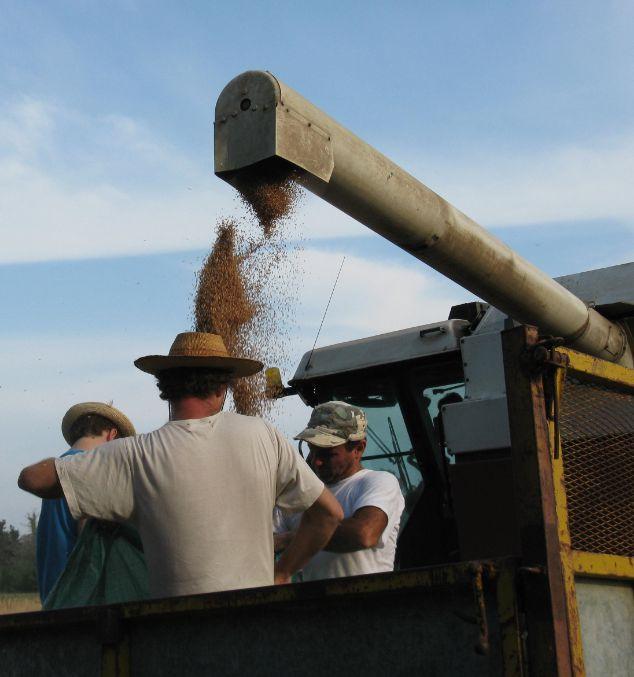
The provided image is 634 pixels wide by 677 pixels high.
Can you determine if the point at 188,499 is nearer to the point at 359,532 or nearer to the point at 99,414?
the point at 359,532

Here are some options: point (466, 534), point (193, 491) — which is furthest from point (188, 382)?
point (466, 534)

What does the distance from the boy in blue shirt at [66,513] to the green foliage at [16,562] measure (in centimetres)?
2394

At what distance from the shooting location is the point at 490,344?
4215mm

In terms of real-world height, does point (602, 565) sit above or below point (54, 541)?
below

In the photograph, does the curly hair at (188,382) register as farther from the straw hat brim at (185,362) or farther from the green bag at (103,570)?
the green bag at (103,570)

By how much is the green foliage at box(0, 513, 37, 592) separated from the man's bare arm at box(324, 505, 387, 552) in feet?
81.7

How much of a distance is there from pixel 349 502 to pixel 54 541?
1.18 metres

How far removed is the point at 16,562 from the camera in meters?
32.2

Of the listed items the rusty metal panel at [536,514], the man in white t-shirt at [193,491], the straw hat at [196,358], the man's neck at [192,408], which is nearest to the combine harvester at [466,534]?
the rusty metal panel at [536,514]

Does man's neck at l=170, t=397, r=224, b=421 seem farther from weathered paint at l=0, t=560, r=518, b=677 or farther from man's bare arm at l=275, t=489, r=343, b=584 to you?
weathered paint at l=0, t=560, r=518, b=677

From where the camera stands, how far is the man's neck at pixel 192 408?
334 centimetres

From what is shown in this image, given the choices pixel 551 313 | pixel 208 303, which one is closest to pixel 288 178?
pixel 551 313

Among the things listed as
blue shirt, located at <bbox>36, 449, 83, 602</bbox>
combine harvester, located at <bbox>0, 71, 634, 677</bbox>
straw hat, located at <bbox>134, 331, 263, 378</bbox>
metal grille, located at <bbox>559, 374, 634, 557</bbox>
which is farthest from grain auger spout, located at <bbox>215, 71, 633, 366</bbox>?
blue shirt, located at <bbox>36, 449, 83, 602</bbox>

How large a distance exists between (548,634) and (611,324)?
237cm
